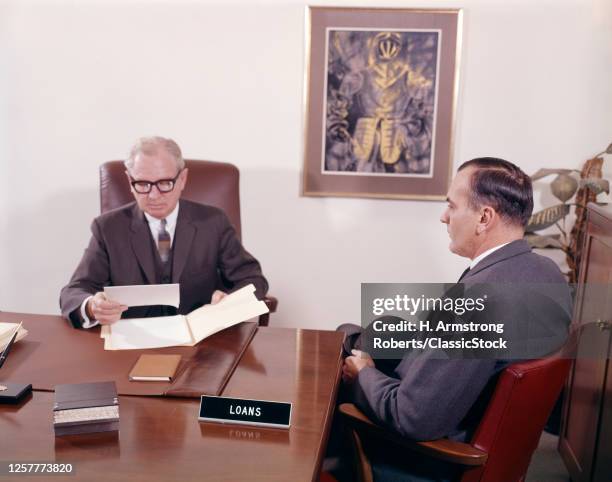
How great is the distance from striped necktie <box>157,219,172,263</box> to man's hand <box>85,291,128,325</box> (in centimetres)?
55

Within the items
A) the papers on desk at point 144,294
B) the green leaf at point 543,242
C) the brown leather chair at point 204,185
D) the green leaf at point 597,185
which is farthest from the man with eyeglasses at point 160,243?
the green leaf at point 597,185

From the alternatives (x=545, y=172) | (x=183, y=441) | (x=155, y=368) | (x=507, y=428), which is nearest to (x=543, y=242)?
(x=545, y=172)

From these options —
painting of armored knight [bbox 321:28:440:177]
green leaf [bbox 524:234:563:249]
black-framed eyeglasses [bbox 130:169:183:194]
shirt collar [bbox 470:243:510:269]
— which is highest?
painting of armored knight [bbox 321:28:440:177]

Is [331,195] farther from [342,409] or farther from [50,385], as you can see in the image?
[50,385]

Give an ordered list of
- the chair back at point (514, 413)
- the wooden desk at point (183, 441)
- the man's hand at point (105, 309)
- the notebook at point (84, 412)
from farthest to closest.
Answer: the man's hand at point (105, 309)
the chair back at point (514, 413)
the notebook at point (84, 412)
the wooden desk at point (183, 441)

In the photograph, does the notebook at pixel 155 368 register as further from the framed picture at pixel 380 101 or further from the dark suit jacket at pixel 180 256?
the framed picture at pixel 380 101

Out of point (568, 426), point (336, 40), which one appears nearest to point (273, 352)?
point (568, 426)

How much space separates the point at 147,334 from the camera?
192 centimetres

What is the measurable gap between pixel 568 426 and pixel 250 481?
1.84 metres

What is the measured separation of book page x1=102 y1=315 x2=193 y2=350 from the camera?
1.85 metres

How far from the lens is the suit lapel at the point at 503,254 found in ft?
5.32

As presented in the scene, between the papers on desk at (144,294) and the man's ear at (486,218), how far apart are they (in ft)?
2.94

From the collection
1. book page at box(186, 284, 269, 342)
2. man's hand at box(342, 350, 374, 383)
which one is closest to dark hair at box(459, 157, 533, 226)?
man's hand at box(342, 350, 374, 383)

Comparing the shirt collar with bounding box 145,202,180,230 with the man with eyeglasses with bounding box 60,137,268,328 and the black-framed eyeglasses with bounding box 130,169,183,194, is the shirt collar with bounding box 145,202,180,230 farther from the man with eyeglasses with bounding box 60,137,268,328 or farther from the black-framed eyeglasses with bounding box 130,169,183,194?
the black-framed eyeglasses with bounding box 130,169,183,194
